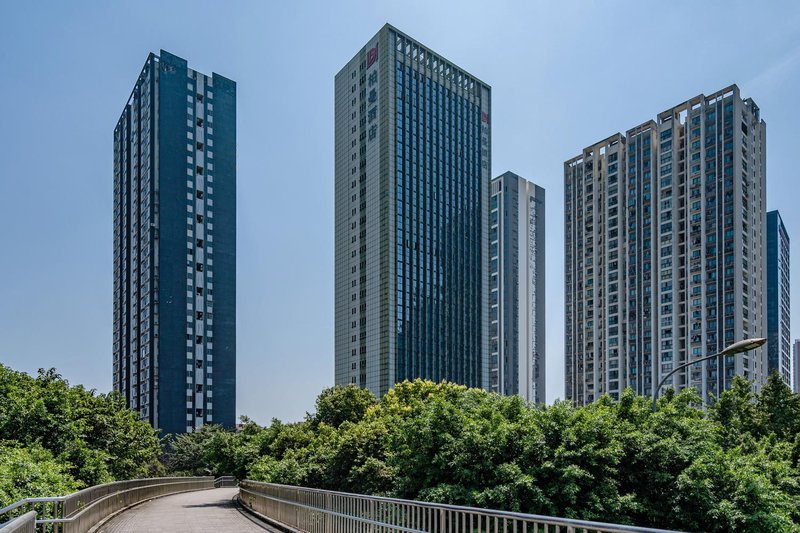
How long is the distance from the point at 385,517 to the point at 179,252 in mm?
94072

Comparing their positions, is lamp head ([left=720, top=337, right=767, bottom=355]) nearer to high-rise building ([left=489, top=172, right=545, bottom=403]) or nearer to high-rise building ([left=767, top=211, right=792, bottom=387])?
high-rise building ([left=767, top=211, right=792, bottom=387])

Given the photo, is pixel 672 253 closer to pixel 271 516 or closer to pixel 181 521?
pixel 271 516

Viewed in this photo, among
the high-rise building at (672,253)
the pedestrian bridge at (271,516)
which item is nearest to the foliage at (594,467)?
the pedestrian bridge at (271,516)

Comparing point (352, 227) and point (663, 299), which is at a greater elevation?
point (352, 227)

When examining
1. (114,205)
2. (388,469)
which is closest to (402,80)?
(114,205)

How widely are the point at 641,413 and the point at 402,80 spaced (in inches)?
3516

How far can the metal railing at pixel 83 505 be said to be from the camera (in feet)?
37.0

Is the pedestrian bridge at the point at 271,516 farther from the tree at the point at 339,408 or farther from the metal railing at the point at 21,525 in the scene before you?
the tree at the point at 339,408

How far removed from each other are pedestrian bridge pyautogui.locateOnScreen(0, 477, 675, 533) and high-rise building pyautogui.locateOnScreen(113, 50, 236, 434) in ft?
225

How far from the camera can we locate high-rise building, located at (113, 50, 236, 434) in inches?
3725

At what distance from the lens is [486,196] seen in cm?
11575

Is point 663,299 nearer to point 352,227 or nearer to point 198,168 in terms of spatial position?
point 352,227

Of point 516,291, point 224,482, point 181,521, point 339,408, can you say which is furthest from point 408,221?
point 181,521

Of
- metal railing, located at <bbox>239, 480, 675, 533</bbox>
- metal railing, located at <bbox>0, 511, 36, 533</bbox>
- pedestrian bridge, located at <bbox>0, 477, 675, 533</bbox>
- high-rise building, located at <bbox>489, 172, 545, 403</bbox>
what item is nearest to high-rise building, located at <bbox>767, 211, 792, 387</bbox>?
high-rise building, located at <bbox>489, 172, 545, 403</bbox>
